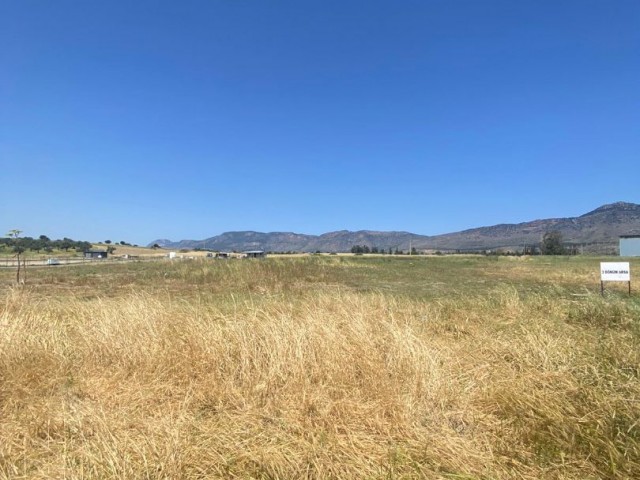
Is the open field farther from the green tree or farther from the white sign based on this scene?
the green tree

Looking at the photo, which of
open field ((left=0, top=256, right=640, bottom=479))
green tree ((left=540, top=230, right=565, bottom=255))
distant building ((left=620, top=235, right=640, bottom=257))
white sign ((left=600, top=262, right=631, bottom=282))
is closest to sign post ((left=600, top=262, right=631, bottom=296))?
white sign ((left=600, top=262, right=631, bottom=282))

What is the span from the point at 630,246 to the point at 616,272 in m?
113

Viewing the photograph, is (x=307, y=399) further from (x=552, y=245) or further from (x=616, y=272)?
(x=552, y=245)

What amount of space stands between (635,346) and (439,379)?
115 inches

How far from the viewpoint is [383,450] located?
3016 mm

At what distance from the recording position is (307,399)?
12.4ft

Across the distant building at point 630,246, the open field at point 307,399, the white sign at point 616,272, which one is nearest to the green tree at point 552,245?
the distant building at point 630,246

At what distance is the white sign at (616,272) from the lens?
13.4m

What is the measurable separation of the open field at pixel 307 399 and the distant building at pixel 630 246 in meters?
122

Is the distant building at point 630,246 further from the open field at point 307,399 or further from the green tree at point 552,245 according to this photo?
the open field at point 307,399

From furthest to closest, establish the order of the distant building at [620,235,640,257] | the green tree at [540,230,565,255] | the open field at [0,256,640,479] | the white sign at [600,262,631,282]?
the green tree at [540,230,565,255], the distant building at [620,235,640,257], the white sign at [600,262,631,282], the open field at [0,256,640,479]

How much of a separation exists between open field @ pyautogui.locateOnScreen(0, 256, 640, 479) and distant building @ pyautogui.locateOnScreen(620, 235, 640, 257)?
122 meters

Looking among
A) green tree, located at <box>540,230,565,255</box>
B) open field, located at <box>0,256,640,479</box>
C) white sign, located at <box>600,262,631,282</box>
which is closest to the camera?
open field, located at <box>0,256,640,479</box>

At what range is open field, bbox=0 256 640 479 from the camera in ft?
9.30
